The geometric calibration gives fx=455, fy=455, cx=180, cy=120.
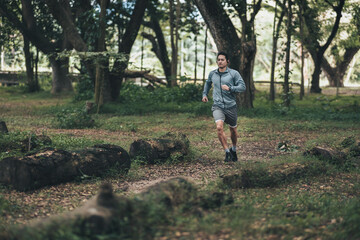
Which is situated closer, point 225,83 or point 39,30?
point 225,83

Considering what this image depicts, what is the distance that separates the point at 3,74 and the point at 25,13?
12.5 meters

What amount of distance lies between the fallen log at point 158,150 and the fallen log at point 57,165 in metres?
0.80

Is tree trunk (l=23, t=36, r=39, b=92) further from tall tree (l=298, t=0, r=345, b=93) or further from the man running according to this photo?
the man running

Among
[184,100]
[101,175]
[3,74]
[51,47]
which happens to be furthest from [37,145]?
[3,74]

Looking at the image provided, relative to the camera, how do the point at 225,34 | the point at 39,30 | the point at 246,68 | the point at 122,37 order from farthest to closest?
the point at 39,30 → the point at 122,37 → the point at 225,34 → the point at 246,68

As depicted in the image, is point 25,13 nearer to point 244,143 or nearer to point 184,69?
point 244,143

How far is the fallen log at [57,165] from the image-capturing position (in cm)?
630

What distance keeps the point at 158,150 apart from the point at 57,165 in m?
2.18

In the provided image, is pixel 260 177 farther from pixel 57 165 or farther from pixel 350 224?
pixel 57 165

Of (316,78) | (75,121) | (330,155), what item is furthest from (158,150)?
(316,78)

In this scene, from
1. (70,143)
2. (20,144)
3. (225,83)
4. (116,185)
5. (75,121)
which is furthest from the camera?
(75,121)

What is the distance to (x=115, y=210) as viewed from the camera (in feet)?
13.3

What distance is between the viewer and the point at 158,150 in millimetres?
8297

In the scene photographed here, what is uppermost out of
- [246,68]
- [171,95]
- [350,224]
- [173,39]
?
[173,39]
